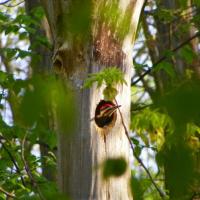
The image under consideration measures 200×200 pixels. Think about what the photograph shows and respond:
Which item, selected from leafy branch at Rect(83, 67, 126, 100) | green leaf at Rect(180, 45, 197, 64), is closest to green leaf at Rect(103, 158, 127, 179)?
leafy branch at Rect(83, 67, 126, 100)

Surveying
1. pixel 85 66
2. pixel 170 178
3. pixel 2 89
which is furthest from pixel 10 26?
pixel 170 178

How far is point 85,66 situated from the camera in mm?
2984

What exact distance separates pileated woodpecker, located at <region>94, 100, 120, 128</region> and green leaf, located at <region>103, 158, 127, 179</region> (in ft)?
5.40

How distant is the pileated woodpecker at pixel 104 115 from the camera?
115 inches

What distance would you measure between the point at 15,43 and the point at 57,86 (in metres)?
12.0

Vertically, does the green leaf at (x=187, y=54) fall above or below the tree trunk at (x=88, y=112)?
above

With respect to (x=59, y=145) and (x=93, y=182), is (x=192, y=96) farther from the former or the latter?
(x=59, y=145)

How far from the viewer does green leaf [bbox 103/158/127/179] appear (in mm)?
1255

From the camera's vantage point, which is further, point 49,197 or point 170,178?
point 49,197

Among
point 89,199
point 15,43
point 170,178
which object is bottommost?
point 89,199

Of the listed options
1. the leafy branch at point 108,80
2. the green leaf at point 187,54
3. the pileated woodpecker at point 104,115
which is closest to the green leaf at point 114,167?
the leafy branch at point 108,80

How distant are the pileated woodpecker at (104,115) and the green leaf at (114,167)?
1646 millimetres

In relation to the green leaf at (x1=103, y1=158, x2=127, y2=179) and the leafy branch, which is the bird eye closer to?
the leafy branch

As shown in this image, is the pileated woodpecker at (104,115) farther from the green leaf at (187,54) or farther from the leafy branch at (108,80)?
the green leaf at (187,54)
